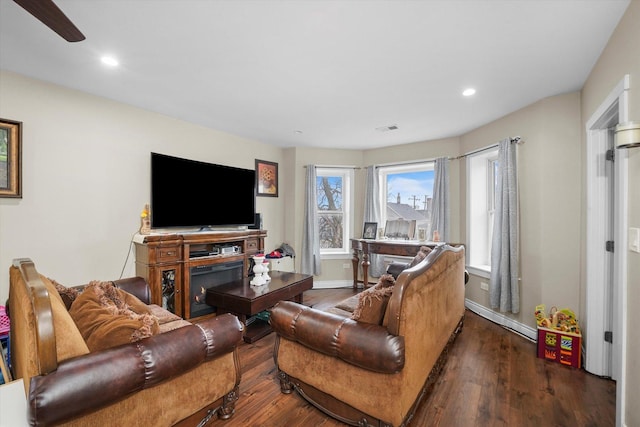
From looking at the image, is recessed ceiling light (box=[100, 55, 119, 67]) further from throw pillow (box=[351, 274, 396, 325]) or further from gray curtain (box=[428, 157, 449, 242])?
gray curtain (box=[428, 157, 449, 242])

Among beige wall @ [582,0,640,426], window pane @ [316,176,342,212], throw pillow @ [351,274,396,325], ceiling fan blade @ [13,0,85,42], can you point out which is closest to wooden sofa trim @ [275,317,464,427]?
throw pillow @ [351,274,396,325]

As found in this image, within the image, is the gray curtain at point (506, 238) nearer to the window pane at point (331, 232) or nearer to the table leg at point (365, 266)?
the table leg at point (365, 266)

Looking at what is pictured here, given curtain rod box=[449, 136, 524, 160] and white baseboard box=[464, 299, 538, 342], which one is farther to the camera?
curtain rod box=[449, 136, 524, 160]

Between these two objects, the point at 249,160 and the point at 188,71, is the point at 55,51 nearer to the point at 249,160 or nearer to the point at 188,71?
the point at 188,71

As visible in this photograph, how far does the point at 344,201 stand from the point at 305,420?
3.79 meters

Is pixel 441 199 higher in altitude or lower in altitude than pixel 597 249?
higher

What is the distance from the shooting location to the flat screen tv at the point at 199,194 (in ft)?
10.7

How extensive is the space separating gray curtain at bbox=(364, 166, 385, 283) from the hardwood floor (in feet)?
7.28

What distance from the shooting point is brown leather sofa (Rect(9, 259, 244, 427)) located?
1039 millimetres

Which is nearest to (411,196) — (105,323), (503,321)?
(503,321)

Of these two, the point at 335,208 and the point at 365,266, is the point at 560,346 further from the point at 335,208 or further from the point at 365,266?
the point at 335,208

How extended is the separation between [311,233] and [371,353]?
11.2 ft

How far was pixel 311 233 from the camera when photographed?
15.8 ft

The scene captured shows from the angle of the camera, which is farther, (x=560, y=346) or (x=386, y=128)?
(x=386, y=128)
